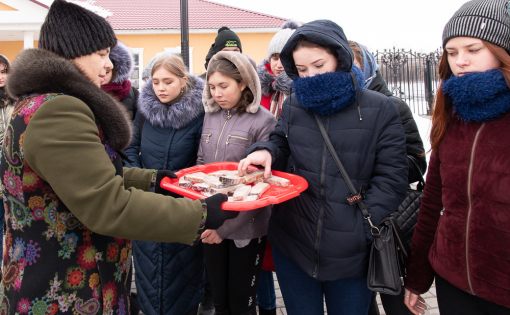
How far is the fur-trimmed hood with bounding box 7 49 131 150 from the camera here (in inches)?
61.2

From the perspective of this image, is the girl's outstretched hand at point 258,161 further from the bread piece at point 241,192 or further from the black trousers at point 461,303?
the black trousers at point 461,303

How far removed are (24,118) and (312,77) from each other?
1.35 m

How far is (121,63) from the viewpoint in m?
3.63

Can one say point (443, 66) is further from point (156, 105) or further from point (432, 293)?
point (432, 293)

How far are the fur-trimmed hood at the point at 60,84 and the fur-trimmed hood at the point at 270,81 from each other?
2200 mm

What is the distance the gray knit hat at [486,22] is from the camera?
169 centimetres

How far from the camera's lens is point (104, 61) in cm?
180

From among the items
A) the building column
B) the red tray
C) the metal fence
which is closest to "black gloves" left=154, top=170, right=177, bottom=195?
the red tray

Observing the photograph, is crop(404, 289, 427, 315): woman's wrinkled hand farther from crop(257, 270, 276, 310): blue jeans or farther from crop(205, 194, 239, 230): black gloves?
crop(257, 270, 276, 310): blue jeans

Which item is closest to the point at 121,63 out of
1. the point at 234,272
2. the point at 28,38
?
the point at 234,272

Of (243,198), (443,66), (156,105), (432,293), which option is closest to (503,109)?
(443,66)

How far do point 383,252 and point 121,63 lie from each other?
2.69 metres

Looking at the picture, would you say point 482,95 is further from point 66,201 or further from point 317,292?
point 66,201

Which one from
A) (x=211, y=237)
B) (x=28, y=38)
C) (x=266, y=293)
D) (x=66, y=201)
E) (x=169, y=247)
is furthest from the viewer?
(x=28, y=38)
